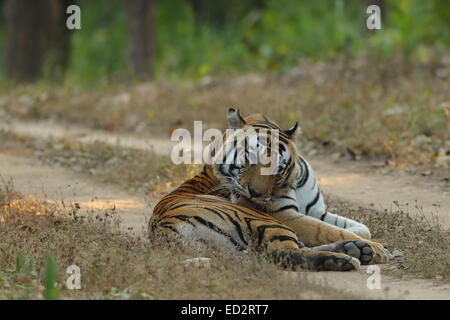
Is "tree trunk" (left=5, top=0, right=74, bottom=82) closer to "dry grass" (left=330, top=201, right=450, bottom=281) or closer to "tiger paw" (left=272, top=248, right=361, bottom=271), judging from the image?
"dry grass" (left=330, top=201, right=450, bottom=281)

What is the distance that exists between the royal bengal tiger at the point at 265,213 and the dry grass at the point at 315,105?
3727mm

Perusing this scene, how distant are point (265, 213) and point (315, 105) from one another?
7.25 metres

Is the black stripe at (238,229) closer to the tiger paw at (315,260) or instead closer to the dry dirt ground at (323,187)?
the tiger paw at (315,260)

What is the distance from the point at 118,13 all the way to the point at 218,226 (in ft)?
86.3

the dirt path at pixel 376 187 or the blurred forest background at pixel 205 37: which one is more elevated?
the blurred forest background at pixel 205 37

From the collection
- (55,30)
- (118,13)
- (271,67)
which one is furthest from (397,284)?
(118,13)

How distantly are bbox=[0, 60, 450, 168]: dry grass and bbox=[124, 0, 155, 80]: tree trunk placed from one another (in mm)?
3351

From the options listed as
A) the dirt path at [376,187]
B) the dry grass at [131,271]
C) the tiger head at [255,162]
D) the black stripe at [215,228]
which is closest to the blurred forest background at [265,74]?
the dirt path at [376,187]

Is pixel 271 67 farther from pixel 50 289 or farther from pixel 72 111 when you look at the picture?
pixel 50 289

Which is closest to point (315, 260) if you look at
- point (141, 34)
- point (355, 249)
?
point (355, 249)

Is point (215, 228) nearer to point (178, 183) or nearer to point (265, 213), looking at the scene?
point (265, 213)

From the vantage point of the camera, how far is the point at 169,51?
85.5 feet

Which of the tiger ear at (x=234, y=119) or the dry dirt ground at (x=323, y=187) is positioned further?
the dry dirt ground at (x=323, y=187)

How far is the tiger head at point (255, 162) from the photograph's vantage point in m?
6.60
